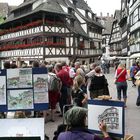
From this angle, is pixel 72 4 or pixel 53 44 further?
pixel 72 4

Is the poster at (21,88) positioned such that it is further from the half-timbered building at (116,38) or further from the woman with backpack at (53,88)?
the half-timbered building at (116,38)

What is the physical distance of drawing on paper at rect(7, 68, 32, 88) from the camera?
9422 millimetres

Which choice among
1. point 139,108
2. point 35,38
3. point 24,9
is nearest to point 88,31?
point 24,9

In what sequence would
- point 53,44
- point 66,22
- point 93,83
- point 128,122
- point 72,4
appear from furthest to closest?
point 72,4
point 66,22
point 53,44
point 93,83
point 128,122

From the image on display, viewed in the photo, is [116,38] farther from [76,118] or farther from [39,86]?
[76,118]

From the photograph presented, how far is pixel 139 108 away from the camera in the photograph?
16.0 metres

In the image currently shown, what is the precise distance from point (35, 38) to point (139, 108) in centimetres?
3629

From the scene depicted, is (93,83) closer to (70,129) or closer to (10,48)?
(70,129)

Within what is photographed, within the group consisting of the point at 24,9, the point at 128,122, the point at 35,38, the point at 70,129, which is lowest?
the point at 128,122

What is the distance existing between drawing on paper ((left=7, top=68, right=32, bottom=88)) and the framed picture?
9.77ft

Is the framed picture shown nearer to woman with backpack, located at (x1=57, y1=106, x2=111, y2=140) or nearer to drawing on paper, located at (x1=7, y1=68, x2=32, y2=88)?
woman with backpack, located at (x1=57, y1=106, x2=111, y2=140)

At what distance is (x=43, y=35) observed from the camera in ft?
160

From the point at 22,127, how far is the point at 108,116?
1379mm

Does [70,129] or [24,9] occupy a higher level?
[24,9]
